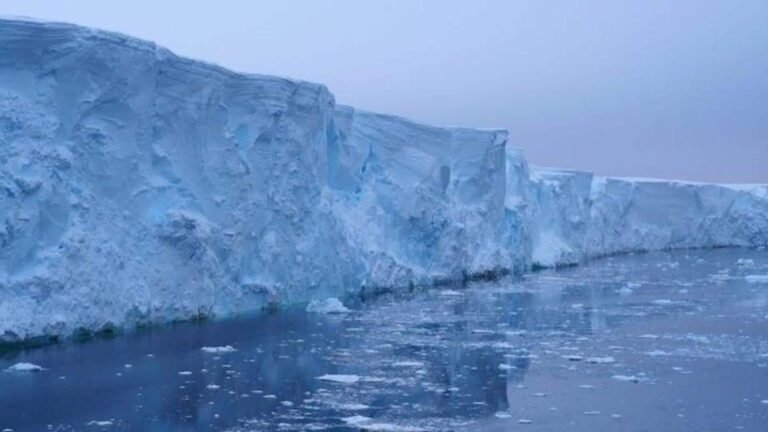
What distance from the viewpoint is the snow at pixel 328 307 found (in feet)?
50.5

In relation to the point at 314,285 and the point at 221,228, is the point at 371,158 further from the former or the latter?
the point at 221,228

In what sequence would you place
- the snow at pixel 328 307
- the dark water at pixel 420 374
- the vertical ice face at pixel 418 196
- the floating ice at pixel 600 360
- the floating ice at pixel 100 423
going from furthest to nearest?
the vertical ice face at pixel 418 196 < the snow at pixel 328 307 < the floating ice at pixel 600 360 < the dark water at pixel 420 374 < the floating ice at pixel 100 423

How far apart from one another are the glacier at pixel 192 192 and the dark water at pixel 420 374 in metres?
0.77

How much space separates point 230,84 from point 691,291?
1037 cm

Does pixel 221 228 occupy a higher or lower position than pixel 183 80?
lower

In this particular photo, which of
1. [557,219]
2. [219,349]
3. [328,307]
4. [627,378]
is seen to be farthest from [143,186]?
[557,219]

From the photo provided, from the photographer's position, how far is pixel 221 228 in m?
14.5

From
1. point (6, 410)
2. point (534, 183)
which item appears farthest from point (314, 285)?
point (534, 183)

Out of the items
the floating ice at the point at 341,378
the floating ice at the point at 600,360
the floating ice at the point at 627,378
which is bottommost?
the floating ice at the point at 341,378

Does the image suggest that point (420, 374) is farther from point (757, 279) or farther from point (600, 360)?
point (757, 279)

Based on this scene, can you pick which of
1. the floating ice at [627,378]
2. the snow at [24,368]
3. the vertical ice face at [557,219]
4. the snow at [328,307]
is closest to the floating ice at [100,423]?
the snow at [24,368]

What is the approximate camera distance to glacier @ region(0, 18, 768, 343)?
11.4 metres

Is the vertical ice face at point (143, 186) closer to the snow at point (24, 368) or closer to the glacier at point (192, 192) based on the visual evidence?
the glacier at point (192, 192)

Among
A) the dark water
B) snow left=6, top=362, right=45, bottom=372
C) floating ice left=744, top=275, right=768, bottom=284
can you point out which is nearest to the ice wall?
floating ice left=744, top=275, right=768, bottom=284
